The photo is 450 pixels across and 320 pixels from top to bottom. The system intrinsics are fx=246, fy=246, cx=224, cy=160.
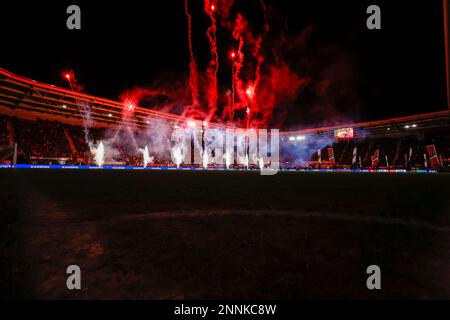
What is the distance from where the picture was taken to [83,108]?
35.2 meters

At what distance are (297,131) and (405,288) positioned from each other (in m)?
57.5

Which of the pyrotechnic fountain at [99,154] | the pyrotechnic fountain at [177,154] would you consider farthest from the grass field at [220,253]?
the pyrotechnic fountain at [177,154]

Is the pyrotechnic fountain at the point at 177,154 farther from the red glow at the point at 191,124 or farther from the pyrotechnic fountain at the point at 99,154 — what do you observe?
the pyrotechnic fountain at the point at 99,154

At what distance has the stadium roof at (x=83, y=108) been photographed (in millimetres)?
27156

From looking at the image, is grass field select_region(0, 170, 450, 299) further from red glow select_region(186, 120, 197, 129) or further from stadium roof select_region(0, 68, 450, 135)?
red glow select_region(186, 120, 197, 129)

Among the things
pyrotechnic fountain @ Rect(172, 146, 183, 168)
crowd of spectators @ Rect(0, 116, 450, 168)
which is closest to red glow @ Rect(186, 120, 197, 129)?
pyrotechnic fountain @ Rect(172, 146, 183, 168)

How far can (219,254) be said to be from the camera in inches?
105

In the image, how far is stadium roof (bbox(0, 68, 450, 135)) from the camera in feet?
89.1

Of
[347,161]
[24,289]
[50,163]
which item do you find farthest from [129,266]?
[347,161]

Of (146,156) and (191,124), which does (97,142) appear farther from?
(191,124)

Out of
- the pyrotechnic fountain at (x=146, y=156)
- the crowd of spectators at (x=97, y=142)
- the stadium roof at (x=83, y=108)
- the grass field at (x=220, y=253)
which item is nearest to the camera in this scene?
the grass field at (x=220, y=253)

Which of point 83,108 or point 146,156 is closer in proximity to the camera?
point 83,108

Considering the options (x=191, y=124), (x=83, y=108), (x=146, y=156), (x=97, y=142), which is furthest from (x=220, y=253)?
(x=191, y=124)
